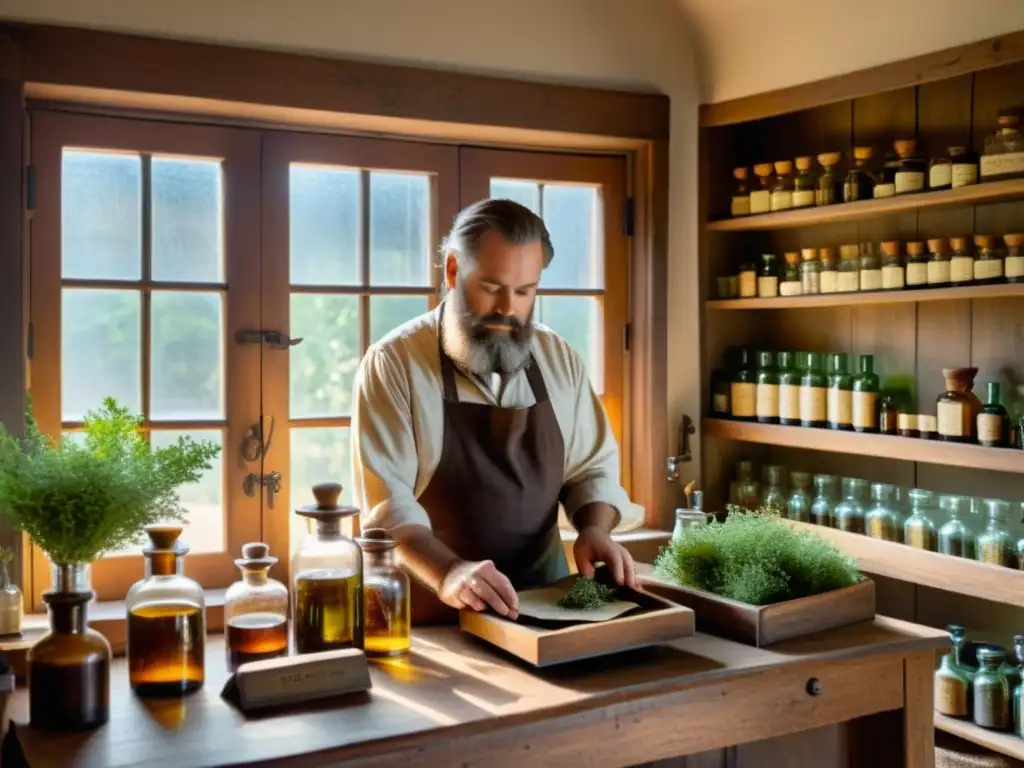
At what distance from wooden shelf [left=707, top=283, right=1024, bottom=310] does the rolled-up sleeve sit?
148 cm

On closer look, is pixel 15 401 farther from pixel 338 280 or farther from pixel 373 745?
pixel 373 745

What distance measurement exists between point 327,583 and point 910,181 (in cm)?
202

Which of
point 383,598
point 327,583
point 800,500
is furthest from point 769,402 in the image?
point 327,583

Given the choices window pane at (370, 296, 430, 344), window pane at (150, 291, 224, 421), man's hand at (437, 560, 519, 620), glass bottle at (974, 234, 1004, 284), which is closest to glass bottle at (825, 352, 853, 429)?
glass bottle at (974, 234, 1004, 284)

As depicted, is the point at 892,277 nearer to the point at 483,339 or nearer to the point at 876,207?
the point at 876,207

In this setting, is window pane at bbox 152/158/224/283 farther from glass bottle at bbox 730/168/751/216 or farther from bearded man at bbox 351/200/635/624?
glass bottle at bbox 730/168/751/216

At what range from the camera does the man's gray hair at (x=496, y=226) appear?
2287 millimetres

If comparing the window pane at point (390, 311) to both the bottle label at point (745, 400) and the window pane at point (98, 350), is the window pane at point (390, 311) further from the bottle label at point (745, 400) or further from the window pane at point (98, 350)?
the bottle label at point (745, 400)

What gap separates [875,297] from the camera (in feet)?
10.3

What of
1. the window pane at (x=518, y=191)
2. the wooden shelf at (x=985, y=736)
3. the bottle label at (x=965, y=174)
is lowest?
the wooden shelf at (x=985, y=736)

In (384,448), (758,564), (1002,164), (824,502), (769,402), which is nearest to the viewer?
(758,564)

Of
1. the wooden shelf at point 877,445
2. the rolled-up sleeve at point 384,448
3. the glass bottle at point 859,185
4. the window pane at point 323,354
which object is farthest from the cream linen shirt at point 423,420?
the glass bottle at point 859,185

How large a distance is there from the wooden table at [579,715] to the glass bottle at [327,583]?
11 centimetres

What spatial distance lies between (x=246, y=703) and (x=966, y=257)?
2.18 m
